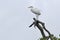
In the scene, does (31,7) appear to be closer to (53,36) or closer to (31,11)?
(31,11)

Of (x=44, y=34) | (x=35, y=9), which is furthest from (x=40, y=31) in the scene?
(x=35, y=9)

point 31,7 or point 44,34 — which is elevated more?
point 31,7

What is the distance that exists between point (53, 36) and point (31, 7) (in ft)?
7.67

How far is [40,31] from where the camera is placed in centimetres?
1680

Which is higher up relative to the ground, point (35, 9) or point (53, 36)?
point (35, 9)

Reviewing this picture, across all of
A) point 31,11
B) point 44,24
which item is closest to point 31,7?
point 31,11

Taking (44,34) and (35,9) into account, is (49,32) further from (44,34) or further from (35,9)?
(35,9)

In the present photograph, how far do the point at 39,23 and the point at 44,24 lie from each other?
1.20 feet

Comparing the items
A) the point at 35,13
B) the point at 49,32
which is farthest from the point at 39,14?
the point at 49,32

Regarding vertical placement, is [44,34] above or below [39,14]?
below

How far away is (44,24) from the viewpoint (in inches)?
653

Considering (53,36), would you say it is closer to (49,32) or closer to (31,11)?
(49,32)

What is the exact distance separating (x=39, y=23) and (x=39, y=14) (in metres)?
0.74

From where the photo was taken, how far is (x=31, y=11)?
57.0 feet
